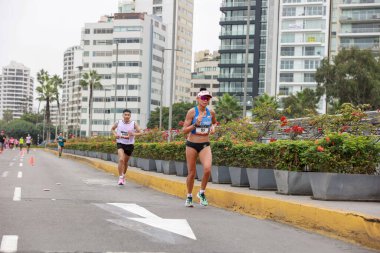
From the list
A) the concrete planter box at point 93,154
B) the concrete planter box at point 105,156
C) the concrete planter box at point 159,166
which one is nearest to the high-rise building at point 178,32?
the concrete planter box at point 93,154

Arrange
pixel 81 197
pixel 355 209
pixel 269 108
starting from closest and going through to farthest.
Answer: pixel 355 209, pixel 81 197, pixel 269 108

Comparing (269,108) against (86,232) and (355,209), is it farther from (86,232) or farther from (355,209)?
(86,232)

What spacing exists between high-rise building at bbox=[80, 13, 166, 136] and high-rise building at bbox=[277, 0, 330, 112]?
157 feet

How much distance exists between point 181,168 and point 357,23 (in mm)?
80360

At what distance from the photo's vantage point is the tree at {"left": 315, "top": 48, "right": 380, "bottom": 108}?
56.0 meters

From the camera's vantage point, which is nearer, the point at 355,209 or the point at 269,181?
the point at 355,209

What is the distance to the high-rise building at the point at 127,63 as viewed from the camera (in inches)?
5477

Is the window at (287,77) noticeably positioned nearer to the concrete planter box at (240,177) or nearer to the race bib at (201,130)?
the concrete planter box at (240,177)

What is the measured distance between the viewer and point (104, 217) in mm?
7922

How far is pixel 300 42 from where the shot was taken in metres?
97.4

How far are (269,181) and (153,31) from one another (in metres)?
134

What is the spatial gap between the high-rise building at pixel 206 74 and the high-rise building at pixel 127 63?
27079 mm

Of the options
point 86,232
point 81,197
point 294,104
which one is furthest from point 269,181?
point 294,104

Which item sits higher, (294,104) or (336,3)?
(336,3)
